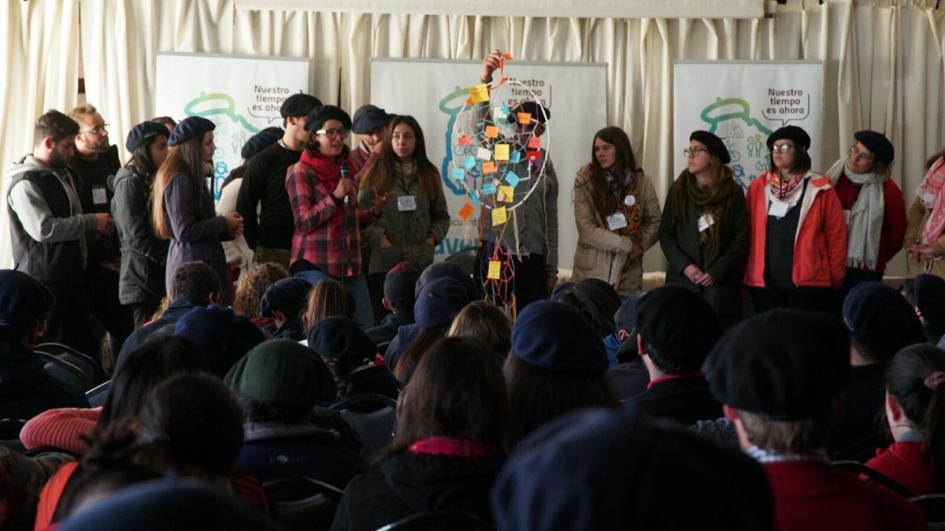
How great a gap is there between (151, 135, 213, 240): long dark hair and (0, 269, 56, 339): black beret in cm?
219

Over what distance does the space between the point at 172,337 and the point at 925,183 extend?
581cm

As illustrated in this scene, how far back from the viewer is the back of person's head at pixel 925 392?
2.55 m

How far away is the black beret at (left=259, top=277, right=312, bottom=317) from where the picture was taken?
4.68 m

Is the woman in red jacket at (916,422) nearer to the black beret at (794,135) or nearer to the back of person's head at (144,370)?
the back of person's head at (144,370)

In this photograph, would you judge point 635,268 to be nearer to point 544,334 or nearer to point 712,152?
point 712,152

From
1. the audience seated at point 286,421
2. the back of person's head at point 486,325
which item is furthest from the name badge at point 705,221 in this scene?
the audience seated at point 286,421

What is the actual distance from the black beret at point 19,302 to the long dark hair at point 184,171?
2185mm

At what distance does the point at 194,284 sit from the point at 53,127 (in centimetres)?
Answer: 196

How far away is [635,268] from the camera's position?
24.4 ft

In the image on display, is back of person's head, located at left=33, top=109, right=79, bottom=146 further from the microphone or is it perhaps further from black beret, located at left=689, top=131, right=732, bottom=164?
black beret, located at left=689, top=131, right=732, bottom=164

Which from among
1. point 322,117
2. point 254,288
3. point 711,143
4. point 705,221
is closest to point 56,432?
point 254,288

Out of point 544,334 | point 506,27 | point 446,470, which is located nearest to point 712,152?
point 506,27

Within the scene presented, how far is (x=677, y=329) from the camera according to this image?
125 inches

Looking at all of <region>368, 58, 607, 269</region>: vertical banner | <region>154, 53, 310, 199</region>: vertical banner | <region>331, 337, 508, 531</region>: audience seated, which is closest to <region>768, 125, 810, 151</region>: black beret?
<region>368, 58, 607, 269</region>: vertical banner
